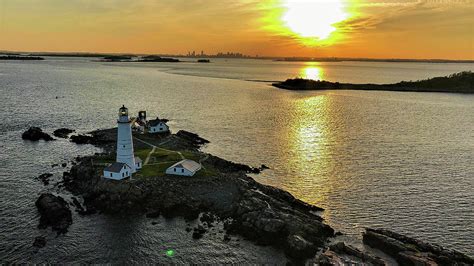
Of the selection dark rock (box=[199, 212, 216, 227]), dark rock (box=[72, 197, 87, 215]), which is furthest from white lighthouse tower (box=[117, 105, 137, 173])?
dark rock (box=[199, 212, 216, 227])

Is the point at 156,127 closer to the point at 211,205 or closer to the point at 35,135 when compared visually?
the point at 35,135

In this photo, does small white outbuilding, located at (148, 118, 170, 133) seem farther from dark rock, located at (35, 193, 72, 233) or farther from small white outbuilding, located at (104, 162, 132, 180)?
dark rock, located at (35, 193, 72, 233)

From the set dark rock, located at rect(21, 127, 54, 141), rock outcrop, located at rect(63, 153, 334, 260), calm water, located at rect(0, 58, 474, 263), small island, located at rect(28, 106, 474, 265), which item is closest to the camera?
small island, located at rect(28, 106, 474, 265)

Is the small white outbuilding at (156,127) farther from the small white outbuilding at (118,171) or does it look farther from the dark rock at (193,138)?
the small white outbuilding at (118,171)

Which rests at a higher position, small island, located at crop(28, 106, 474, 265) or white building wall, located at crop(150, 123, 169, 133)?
white building wall, located at crop(150, 123, 169, 133)

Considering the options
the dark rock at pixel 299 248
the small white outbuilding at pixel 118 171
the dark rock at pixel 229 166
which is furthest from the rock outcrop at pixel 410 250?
the small white outbuilding at pixel 118 171
